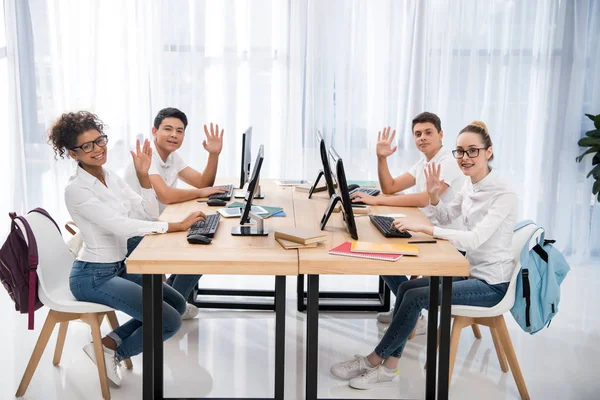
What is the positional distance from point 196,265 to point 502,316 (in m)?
1.43

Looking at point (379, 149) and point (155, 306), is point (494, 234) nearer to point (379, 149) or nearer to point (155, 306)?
point (379, 149)

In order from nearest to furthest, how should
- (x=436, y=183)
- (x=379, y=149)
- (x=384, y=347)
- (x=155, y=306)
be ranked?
(x=155, y=306)
(x=384, y=347)
(x=436, y=183)
(x=379, y=149)

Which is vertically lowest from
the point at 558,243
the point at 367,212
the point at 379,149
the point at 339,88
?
the point at 558,243

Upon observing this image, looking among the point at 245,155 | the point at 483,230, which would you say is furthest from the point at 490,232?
the point at 245,155

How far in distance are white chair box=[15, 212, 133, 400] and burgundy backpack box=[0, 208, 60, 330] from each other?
35 millimetres

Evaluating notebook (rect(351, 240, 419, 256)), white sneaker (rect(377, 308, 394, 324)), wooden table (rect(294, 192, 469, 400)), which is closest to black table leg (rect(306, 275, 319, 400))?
wooden table (rect(294, 192, 469, 400))

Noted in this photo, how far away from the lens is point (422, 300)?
3.10 meters

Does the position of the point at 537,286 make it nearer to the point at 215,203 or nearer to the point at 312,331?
the point at 312,331

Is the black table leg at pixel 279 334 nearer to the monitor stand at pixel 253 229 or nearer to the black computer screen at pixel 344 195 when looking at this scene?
the monitor stand at pixel 253 229

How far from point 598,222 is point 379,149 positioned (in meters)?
2.35

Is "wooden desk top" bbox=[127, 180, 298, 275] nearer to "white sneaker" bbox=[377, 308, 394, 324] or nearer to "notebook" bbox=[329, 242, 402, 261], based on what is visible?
"notebook" bbox=[329, 242, 402, 261]

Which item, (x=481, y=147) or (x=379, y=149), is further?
(x=379, y=149)

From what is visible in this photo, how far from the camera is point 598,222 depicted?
5.50m

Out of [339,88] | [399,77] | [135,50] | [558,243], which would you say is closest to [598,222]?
[558,243]
